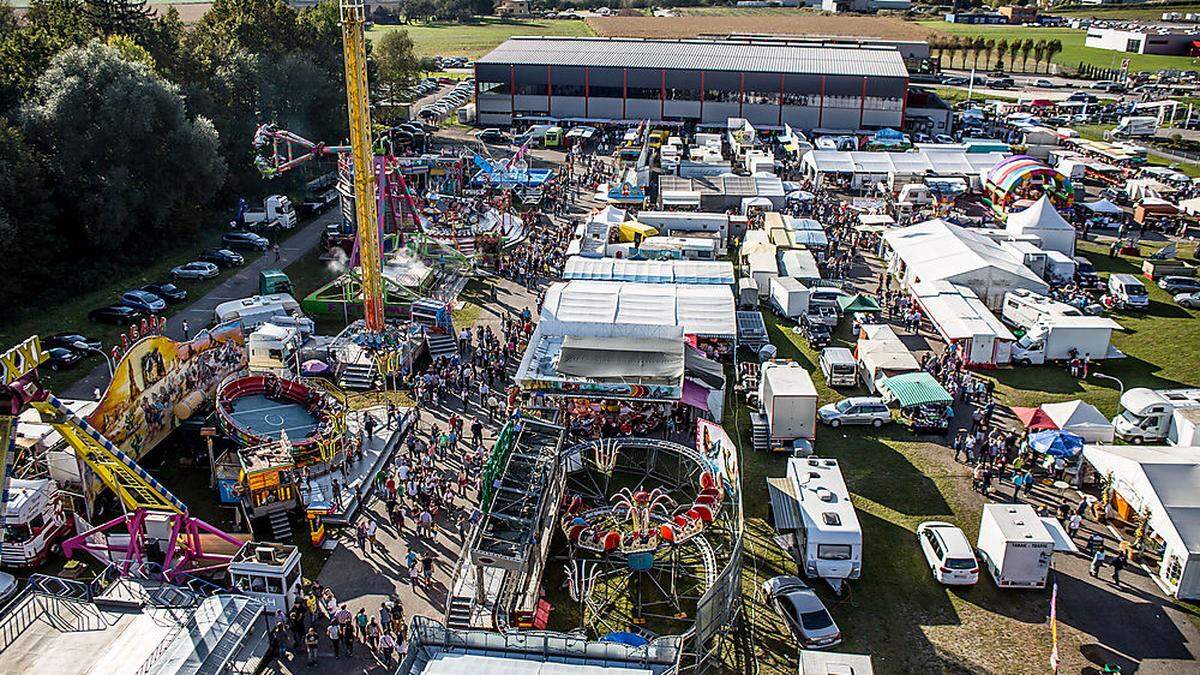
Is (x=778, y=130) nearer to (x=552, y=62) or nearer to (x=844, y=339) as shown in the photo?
(x=552, y=62)

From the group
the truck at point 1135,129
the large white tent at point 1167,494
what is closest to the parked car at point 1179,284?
the large white tent at point 1167,494

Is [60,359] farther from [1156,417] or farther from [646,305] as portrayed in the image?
[1156,417]

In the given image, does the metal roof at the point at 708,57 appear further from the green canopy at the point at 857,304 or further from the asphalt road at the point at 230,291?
the green canopy at the point at 857,304

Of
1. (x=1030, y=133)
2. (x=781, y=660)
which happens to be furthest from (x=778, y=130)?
(x=781, y=660)

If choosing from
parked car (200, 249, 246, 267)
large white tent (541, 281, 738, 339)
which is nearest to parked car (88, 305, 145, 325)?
parked car (200, 249, 246, 267)

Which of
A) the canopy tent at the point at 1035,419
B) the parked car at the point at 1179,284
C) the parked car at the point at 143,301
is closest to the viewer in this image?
the canopy tent at the point at 1035,419
